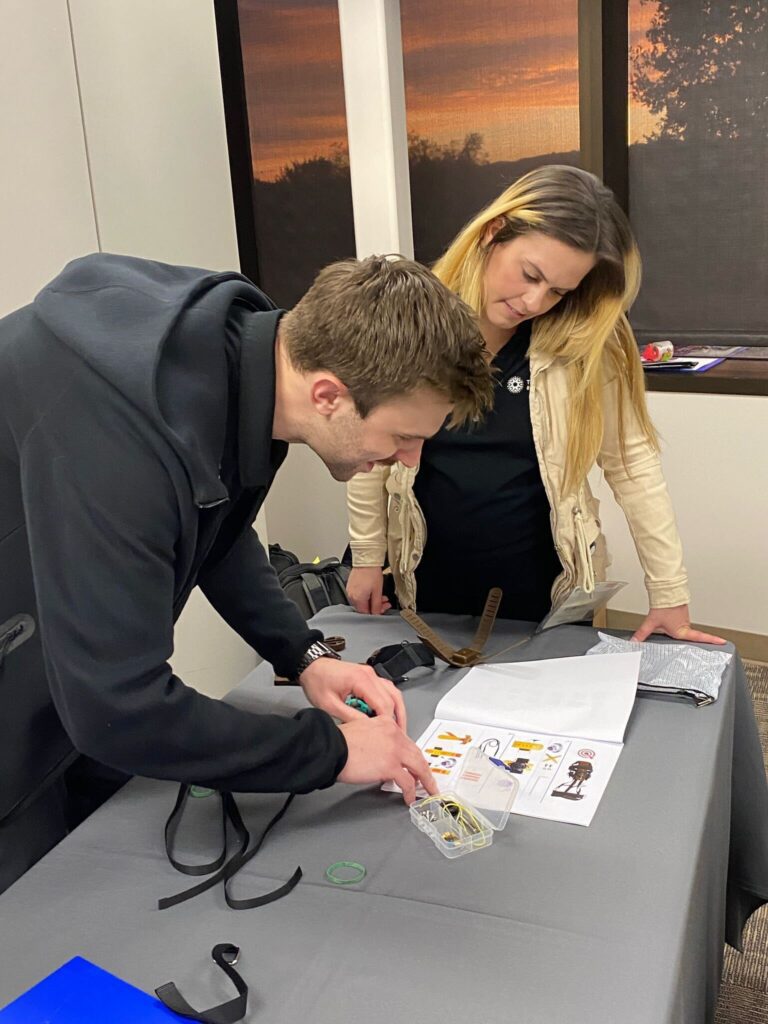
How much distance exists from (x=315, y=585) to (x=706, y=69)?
6.62ft

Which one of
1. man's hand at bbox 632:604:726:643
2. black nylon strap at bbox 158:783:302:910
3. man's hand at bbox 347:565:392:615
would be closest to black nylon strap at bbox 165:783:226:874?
black nylon strap at bbox 158:783:302:910

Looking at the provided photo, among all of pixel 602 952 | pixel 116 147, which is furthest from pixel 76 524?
pixel 116 147

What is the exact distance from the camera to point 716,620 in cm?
304

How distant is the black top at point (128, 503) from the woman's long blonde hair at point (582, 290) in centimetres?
61

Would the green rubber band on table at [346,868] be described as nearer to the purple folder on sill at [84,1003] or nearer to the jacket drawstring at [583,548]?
the purple folder on sill at [84,1003]

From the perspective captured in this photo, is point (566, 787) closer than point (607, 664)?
Yes

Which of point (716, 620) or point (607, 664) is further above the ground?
point (607, 664)

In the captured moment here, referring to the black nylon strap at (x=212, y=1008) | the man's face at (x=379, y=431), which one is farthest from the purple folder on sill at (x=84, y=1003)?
the man's face at (x=379, y=431)

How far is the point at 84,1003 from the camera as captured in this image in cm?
82

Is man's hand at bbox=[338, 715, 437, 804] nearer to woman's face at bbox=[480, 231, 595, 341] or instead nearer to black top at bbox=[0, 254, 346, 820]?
black top at bbox=[0, 254, 346, 820]

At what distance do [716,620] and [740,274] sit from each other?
109 cm

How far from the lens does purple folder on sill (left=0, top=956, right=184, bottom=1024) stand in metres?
0.80

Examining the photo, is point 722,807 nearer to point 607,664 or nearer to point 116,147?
point 607,664

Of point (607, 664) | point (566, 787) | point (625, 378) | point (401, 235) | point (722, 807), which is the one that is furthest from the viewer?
point (401, 235)
